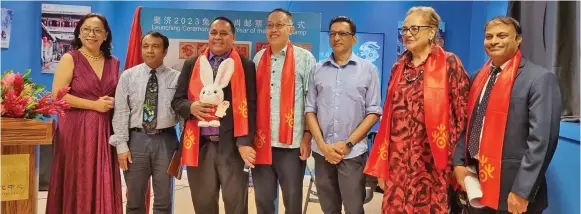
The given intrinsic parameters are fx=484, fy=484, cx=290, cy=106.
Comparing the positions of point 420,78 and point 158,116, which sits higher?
point 420,78

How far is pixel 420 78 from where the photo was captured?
2299 mm

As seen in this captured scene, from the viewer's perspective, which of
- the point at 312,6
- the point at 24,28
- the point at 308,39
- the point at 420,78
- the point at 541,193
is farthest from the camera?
the point at 312,6

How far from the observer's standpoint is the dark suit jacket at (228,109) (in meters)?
2.71

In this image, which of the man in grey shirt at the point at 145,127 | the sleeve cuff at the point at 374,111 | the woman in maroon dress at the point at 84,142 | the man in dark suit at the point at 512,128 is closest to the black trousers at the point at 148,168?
the man in grey shirt at the point at 145,127

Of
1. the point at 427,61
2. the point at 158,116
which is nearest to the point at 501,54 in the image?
the point at 427,61

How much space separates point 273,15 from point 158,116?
2.92ft

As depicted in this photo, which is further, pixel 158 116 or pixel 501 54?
pixel 158 116

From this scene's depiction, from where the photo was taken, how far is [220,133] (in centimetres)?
273

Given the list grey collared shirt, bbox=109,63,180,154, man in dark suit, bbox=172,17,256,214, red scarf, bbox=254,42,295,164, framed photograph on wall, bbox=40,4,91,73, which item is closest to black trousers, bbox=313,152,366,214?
red scarf, bbox=254,42,295,164

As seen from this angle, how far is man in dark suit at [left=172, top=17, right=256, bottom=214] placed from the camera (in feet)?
8.89

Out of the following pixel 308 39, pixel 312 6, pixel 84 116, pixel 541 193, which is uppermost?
pixel 312 6

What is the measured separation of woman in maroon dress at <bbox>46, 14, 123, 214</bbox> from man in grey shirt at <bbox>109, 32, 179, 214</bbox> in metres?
0.11

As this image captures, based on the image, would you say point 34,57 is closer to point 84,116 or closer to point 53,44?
point 53,44

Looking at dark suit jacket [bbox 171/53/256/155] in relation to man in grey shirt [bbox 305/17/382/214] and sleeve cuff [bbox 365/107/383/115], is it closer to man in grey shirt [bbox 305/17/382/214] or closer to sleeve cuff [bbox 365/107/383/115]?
A: man in grey shirt [bbox 305/17/382/214]
